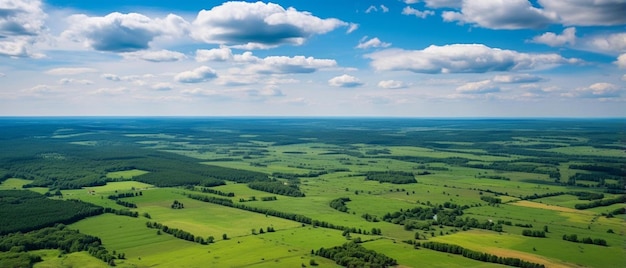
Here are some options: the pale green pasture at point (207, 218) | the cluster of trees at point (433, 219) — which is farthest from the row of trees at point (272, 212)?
the cluster of trees at point (433, 219)

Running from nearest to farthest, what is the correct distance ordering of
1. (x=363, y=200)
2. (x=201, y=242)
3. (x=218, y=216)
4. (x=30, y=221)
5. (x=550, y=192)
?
(x=201, y=242) < (x=30, y=221) < (x=218, y=216) < (x=363, y=200) < (x=550, y=192)

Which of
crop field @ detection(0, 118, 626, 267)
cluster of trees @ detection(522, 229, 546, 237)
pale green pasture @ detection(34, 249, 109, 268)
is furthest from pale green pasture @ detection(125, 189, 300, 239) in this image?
cluster of trees @ detection(522, 229, 546, 237)

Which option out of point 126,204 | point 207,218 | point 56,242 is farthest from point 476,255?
Result: point 126,204

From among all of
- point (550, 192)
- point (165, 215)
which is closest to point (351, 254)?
point (165, 215)

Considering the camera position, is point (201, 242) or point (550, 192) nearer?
point (201, 242)

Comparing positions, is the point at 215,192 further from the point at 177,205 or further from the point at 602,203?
the point at 602,203

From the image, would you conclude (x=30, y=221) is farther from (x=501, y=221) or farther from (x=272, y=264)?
(x=501, y=221)
